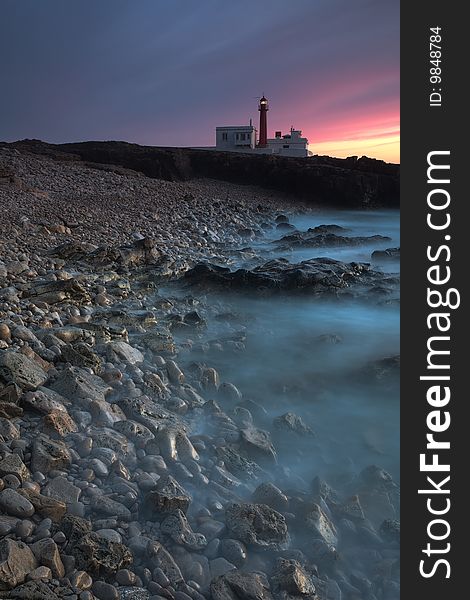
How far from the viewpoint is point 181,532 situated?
1982 millimetres

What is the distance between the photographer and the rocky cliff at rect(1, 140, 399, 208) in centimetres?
1918

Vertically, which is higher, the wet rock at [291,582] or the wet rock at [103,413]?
the wet rock at [103,413]

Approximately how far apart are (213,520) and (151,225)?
8.06m

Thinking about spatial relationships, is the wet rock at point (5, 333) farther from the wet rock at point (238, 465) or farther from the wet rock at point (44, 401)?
the wet rock at point (238, 465)

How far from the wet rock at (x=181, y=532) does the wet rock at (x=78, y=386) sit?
1.01 meters

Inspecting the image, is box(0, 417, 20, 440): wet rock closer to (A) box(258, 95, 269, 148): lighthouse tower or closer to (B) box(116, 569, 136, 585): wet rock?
(B) box(116, 569, 136, 585): wet rock

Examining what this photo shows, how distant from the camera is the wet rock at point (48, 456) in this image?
212cm

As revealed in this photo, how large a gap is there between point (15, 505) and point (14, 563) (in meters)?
0.31

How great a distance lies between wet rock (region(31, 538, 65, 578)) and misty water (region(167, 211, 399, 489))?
1345mm

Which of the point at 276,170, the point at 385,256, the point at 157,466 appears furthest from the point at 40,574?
the point at 276,170

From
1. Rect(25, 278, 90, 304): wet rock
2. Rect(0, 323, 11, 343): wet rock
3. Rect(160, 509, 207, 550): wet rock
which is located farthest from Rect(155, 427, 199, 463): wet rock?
Rect(25, 278, 90, 304): wet rock

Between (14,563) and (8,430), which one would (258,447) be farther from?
(14,563)

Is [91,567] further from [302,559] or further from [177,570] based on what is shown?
[302,559]

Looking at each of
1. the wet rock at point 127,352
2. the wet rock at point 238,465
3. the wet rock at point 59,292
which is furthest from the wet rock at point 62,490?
the wet rock at point 59,292
